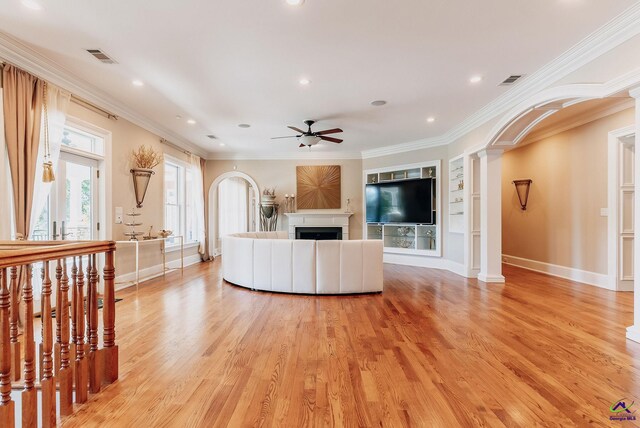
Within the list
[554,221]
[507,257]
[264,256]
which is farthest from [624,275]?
[264,256]

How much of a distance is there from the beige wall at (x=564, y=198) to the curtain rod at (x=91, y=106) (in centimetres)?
762

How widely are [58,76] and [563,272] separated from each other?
27.1 ft

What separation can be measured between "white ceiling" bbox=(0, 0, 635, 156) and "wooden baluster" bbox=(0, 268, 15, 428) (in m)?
2.27

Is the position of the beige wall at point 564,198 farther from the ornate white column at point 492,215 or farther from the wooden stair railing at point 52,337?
the wooden stair railing at point 52,337

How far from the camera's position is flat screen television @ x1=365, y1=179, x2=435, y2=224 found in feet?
22.3

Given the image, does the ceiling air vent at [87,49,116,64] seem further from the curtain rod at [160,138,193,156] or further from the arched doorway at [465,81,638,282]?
the arched doorway at [465,81,638,282]

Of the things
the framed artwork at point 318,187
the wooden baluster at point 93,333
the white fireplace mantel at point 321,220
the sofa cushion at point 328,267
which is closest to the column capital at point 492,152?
the sofa cushion at point 328,267

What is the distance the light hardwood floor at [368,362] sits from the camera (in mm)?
1739

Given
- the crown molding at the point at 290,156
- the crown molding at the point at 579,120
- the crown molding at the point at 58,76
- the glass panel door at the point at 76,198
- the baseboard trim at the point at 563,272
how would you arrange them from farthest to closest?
the crown molding at the point at 290,156, the baseboard trim at the point at 563,272, the crown molding at the point at 579,120, the glass panel door at the point at 76,198, the crown molding at the point at 58,76

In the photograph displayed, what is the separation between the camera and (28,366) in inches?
62.2

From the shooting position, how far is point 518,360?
2.37 meters

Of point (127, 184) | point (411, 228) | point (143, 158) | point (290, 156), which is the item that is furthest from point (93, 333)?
point (290, 156)

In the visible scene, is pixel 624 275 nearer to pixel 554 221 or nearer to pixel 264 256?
pixel 554 221

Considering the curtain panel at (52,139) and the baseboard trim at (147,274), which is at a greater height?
the curtain panel at (52,139)
